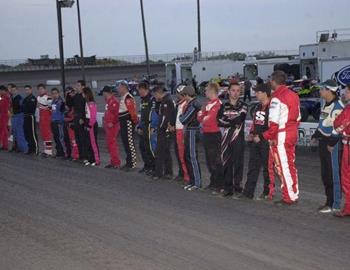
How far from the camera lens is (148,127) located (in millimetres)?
12031

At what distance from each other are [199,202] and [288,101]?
2149mm

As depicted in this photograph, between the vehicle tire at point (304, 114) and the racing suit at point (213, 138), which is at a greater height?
the racing suit at point (213, 138)

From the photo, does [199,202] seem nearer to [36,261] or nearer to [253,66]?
[36,261]

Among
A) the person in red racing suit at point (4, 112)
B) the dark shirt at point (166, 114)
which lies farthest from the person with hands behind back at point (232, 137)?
the person in red racing suit at point (4, 112)

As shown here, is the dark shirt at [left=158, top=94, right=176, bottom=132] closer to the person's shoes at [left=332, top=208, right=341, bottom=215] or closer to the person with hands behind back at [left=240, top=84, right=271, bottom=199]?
the person with hands behind back at [left=240, top=84, right=271, bottom=199]

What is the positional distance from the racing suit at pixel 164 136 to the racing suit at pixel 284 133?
2791 millimetres

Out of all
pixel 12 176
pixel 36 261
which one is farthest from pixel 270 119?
pixel 12 176

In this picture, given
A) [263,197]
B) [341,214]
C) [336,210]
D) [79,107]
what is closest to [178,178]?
[263,197]

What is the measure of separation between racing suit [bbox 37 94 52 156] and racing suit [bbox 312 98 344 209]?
9160 millimetres

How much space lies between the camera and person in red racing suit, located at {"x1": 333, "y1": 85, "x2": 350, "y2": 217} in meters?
7.75

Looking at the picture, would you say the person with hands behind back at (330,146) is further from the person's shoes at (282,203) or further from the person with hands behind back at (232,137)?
the person with hands behind back at (232,137)

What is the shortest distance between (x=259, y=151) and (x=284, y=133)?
729 millimetres

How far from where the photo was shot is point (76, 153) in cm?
1467

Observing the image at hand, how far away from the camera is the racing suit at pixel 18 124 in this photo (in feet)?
54.2
